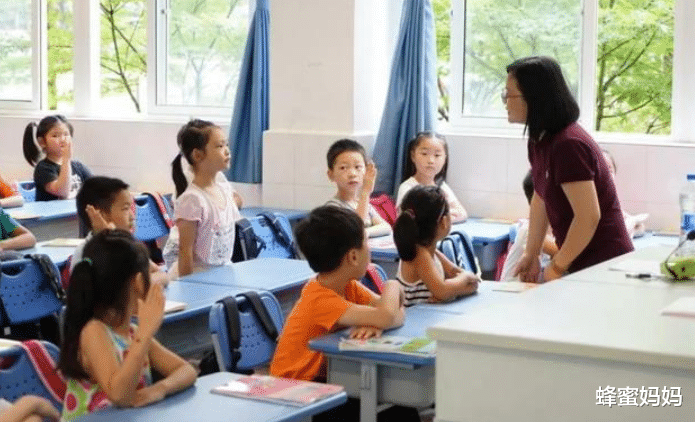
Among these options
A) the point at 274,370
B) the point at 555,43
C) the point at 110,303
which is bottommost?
the point at 274,370

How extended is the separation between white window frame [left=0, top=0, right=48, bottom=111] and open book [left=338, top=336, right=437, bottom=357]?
6.15 metres

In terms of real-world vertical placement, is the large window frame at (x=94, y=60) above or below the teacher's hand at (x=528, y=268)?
above

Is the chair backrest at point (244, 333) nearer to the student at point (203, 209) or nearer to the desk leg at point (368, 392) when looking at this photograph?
the desk leg at point (368, 392)

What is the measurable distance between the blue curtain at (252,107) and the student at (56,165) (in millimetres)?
978

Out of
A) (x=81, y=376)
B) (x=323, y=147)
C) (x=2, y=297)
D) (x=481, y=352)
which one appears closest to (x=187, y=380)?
(x=81, y=376)

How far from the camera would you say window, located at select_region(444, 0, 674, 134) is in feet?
23.9

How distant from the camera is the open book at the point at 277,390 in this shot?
125 inches

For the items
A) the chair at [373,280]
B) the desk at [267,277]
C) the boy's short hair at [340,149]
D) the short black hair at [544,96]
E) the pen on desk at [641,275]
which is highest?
the short black hair at [544,96]

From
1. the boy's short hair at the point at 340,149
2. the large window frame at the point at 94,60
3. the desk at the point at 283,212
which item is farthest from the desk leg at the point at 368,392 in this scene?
the large window frame at the point at 94,60

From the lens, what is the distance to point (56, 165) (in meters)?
7.88

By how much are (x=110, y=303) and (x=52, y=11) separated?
6410mm

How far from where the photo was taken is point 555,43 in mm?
7590

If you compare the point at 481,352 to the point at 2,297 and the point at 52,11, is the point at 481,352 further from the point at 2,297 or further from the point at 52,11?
the point at 52,11

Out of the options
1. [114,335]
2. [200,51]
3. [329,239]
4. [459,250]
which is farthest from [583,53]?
[114,335]
